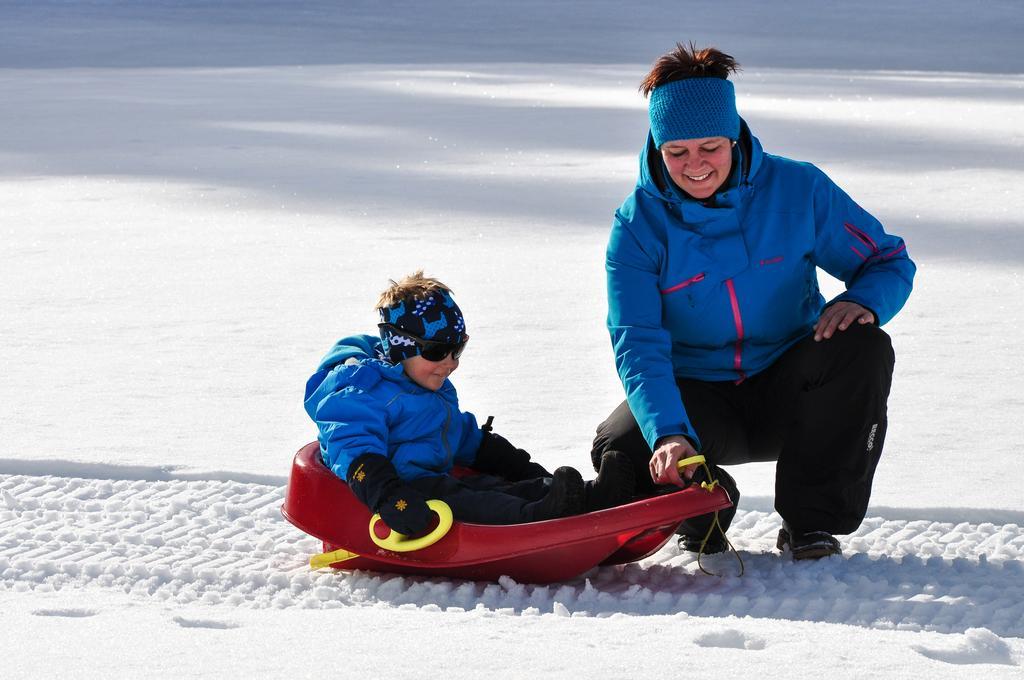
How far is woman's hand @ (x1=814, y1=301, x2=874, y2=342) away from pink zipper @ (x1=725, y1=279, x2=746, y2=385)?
0.14 m

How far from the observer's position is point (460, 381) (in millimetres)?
3668

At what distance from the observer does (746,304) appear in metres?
2.52

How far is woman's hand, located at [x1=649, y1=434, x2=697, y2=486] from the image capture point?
7.52ft

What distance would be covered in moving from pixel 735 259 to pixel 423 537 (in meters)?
0.73

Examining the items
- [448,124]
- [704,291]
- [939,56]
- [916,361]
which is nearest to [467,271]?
[916,361]

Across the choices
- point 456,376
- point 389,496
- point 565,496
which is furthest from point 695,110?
point 456,376

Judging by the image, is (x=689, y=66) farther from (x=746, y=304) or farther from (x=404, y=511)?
(x=404, y=511)

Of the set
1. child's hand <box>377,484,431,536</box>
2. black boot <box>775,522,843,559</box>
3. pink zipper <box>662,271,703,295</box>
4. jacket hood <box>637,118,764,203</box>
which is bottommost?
black boot <box>775,522,843,559</box>

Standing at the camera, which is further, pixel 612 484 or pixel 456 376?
pixel 456 376

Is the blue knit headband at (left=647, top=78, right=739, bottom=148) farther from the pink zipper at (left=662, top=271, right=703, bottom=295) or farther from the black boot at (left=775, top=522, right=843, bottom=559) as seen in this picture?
the black boot at (left=775, top=522, right=843, bottom=559)

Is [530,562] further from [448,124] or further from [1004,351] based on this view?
[448,124]

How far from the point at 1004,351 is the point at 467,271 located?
6.11 ft

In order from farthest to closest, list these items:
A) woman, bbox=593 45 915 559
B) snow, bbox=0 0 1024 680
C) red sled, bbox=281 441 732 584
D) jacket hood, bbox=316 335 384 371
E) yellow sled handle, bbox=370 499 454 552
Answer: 1. jacket hood, bbox=316 335 384 371
2. woman, bbox=593 45 915 559
3. yellow sled handle, bbox=370 499 454 552
4. red sled, bbox=281 441 732 584
5. snow, bbox=0 0 1024 680

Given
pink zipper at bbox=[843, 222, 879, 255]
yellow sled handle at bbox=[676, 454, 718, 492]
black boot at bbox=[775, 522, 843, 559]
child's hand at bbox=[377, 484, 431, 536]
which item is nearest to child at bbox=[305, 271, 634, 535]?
child's hand at bbox=[377, 484, 431, 536]
